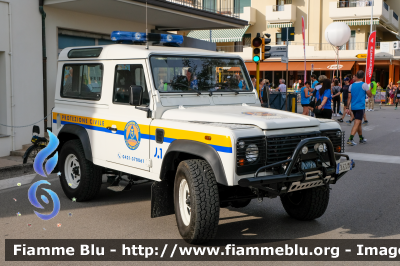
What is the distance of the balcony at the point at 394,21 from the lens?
45.6 meters

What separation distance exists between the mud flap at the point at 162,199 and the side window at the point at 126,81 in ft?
3.31

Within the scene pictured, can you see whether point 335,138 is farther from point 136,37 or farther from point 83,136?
point 83,136

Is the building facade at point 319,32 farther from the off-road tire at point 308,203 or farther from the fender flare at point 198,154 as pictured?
the fender flare at point 198,154

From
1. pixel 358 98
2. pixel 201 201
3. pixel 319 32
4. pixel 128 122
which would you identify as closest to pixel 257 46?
pixel 358 98

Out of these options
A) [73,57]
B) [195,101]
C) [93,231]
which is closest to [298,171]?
[195,101]

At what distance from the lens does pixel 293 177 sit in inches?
184

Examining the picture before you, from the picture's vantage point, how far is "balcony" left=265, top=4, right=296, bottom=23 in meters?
Answer: 44.0

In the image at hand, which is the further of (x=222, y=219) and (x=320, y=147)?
(x=222, y=219)

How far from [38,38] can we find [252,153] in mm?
8639

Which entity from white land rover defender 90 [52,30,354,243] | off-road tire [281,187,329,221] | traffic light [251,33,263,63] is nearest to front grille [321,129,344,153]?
white land rover defender 90 [52,30,354,243]

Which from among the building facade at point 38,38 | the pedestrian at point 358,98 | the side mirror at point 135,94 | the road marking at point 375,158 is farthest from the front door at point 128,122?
the pedestrian at point 358,98

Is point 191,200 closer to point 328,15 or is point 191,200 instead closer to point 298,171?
point 298,171

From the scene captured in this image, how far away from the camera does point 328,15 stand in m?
43.4

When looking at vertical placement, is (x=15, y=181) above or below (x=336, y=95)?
below
